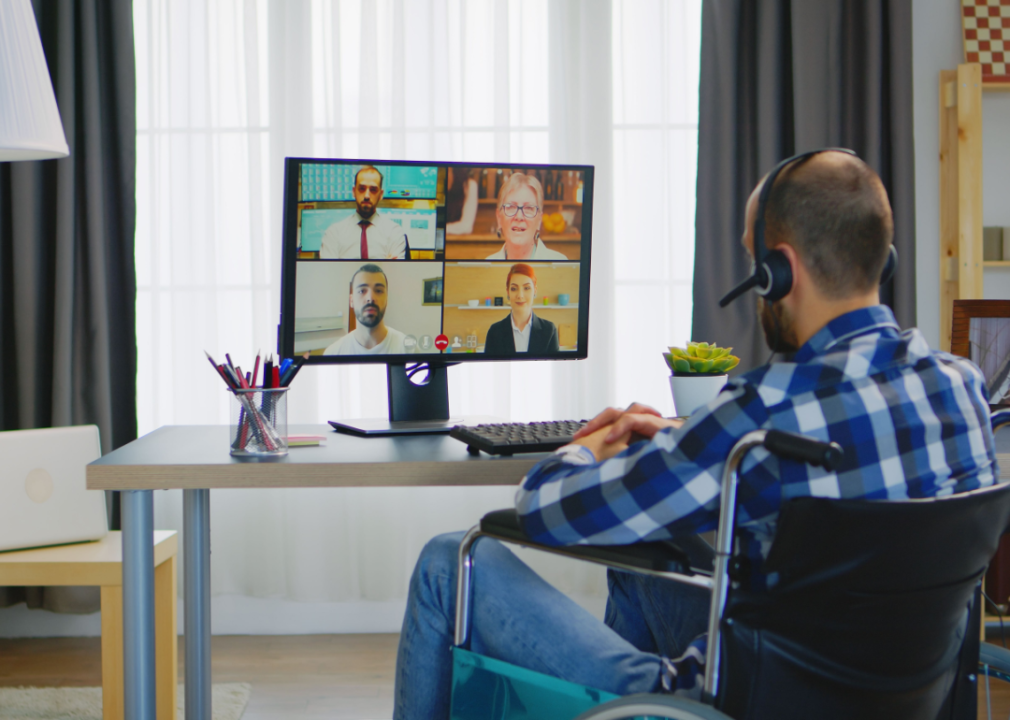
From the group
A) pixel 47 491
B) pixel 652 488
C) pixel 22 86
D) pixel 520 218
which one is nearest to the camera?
pixel 652 488

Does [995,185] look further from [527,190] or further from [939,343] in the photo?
[527,190]

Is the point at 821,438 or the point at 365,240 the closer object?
the point at 821,438

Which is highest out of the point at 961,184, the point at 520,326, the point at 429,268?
the point at 961,184

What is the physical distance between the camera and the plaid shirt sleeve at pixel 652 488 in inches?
35.3

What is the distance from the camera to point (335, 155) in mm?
2715

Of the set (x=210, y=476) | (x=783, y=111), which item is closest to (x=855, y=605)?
(x=210, y=476)

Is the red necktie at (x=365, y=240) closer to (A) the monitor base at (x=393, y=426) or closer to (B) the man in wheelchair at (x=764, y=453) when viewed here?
(A) the monitor base at (x=393, y=426)

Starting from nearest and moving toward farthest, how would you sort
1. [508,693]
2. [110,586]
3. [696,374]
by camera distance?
[508,693] → [696,374] → [110,586]

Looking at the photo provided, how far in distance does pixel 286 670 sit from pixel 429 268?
1.37m

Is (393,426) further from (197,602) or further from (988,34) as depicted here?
(988,34)

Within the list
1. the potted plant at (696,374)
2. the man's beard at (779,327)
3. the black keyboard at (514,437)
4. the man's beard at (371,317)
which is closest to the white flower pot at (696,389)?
the potted plant at (696,374)

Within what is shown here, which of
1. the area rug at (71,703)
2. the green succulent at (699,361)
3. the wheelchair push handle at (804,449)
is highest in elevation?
the green succulent at (699,361)

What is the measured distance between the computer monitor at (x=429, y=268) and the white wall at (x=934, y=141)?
5.27ft

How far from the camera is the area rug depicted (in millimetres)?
2115
